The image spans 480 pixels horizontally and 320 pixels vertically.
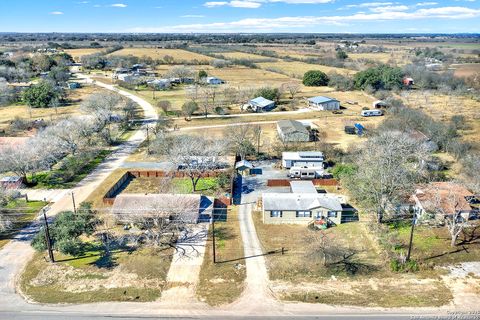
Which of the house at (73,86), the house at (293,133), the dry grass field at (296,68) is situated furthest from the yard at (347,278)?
the dry grass field at (296,68)

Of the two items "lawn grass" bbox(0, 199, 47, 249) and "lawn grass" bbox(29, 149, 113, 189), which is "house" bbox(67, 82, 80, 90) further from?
"lawn grass" bbox(0, 199, 47, 249)

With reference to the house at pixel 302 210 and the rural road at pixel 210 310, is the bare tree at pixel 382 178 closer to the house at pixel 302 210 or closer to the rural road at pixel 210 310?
the house at pixel 302 210

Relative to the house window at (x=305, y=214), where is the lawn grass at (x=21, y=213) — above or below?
below

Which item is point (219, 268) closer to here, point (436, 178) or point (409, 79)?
point (436, 178)

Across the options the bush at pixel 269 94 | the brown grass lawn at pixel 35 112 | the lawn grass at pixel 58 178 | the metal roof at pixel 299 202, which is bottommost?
the lawn grass at pixel 58 178

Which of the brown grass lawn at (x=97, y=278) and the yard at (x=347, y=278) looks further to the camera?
the brown grass lawn at (x=97, y=278)

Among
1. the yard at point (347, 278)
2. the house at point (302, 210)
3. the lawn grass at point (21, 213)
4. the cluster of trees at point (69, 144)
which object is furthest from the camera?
the cluster of trees at point (69, 144)

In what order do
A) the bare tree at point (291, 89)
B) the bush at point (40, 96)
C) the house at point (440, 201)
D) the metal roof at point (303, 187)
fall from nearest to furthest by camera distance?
the house at point (440, 201), the metal roof at point (303, 187), the bush at point (40, 96), the bare tree at point (291, 89)
